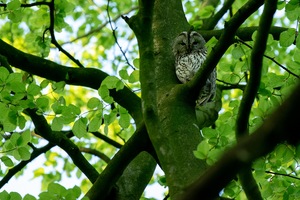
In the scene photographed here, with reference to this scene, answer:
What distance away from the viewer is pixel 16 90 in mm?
3471

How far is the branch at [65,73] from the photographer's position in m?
3.78

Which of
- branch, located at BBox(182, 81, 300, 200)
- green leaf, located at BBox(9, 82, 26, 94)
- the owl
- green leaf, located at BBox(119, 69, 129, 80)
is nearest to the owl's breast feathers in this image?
the owl

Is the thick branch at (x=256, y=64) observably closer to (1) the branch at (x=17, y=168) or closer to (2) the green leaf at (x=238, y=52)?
(2) the green leaf at (x=238, y=52)

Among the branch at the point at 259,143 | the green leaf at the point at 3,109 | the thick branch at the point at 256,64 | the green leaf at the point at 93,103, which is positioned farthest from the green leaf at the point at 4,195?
the branch at the point at 259,143

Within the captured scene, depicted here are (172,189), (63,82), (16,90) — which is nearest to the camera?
(172,189)

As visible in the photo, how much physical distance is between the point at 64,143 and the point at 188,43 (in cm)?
163

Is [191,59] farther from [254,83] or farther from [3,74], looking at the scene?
[254,83]

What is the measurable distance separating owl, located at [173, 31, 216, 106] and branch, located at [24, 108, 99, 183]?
95 cm

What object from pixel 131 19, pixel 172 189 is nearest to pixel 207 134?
pixel 172 189

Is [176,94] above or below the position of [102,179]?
above

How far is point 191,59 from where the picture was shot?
5.00 m

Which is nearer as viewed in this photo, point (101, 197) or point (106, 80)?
point (101, 197)

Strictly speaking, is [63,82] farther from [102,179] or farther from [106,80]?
[102,179]

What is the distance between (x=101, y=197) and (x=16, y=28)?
5.62 metres
